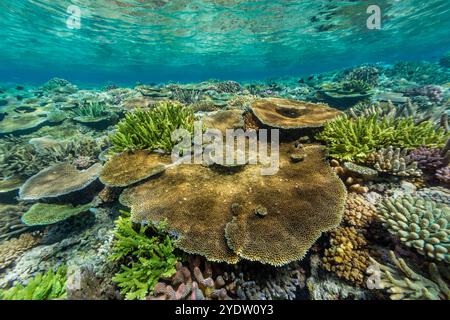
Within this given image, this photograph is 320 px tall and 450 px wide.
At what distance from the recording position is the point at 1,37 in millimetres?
34188

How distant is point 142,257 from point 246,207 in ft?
5.50

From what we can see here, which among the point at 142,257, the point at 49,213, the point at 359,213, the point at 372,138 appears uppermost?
the point at 372,138

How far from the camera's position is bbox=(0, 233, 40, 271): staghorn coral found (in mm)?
3871

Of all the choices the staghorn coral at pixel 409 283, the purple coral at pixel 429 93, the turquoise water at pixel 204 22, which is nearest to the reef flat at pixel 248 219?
the staghorn coral at pixel 409 283

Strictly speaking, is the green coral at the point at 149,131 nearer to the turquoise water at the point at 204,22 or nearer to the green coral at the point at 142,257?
the green coral at the point at 142,257

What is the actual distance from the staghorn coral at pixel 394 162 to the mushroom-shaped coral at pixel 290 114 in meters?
1.31

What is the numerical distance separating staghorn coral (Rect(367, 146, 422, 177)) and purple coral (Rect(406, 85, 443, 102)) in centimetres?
962

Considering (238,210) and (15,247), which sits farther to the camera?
(15,247)

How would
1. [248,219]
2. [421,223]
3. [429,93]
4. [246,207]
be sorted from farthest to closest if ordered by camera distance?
[429,93] < [246,207] < [248,219] < [421,223]

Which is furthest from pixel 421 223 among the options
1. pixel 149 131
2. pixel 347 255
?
pixel 149 131

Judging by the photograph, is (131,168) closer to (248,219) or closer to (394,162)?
(248,219)

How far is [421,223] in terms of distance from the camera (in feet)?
8.92

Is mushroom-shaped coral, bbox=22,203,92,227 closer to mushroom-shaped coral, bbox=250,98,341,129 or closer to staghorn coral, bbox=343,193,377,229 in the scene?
mushroom-shaped coral, bbox=250,98,341,129

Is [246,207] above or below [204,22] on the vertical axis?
below
